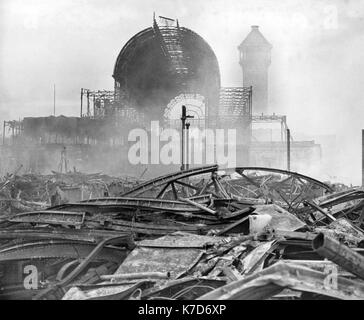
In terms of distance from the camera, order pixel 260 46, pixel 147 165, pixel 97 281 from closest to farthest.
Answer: pixel 97 281
pixel 147 165
pixel 260 46

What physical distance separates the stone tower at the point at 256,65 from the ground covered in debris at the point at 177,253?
40.5 m

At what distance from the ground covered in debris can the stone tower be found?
40471mm

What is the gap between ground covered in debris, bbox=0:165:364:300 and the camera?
359 centimetres

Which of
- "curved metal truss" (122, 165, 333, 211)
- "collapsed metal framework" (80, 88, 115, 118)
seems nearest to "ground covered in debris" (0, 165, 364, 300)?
"curved metal truss" (122, 165, 333, 211)

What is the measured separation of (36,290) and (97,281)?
0.77 meters

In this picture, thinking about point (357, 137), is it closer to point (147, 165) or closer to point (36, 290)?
point (147, 165)

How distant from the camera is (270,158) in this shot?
131 ft

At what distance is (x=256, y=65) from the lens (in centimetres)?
4912

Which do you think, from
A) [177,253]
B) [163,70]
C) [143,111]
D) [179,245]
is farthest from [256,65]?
[177,253]

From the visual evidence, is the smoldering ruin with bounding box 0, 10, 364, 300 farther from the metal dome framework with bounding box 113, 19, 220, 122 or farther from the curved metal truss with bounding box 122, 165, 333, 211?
the metal dome framework with bounding box 113, 19, 220, 122

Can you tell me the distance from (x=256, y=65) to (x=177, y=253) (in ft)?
150

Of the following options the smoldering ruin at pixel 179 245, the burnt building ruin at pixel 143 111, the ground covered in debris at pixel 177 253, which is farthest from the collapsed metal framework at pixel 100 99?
the ground covered in debris at pixel 177 253

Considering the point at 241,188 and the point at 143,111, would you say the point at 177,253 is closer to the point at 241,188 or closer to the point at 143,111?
the point at 241,188
